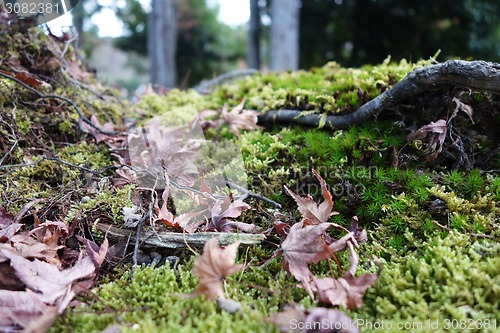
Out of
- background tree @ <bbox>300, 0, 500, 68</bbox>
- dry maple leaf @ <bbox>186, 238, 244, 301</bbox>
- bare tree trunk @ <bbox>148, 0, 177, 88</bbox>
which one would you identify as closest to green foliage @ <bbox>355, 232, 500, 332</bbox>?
dry maple leaf @ <bbox>186, 238, 244, 301</bbox>

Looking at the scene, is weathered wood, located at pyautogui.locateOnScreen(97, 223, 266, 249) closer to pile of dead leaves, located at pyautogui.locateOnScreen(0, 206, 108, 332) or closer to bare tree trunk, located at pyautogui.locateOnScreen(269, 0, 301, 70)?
pile of dead leaves, located at pyautogui.locateOnScreen(0, 206, 108, 332)

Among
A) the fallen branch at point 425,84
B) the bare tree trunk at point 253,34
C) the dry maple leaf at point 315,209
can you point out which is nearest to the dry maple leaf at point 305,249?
the dry maple leaf at point 315,209

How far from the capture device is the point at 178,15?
1684 centimetres

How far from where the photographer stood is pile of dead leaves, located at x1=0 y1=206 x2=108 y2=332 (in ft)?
3.98

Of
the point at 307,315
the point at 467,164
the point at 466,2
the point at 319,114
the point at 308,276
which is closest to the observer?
the point at 307,315

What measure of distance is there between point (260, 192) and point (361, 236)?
66 cm

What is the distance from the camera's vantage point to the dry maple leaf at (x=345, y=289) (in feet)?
4.25

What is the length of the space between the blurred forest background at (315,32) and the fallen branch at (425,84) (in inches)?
258

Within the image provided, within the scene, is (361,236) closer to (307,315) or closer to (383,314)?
(383,314)

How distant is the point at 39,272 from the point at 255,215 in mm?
1035

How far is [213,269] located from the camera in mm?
1341

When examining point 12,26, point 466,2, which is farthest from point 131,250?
point 466,2

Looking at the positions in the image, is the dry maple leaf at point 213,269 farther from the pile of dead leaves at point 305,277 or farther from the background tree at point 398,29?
the background tree at point 398,29

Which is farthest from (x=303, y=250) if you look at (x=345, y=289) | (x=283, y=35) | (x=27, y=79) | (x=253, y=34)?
(x=253, y=34)
